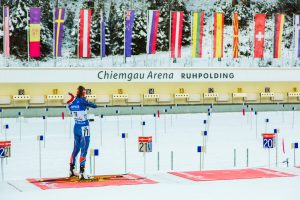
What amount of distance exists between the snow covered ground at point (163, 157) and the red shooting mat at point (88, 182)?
285 millimetres

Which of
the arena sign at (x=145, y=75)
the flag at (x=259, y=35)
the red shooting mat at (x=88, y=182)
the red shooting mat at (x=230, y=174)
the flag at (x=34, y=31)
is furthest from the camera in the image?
the flag at (x=259, y=35)

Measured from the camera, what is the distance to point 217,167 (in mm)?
16047

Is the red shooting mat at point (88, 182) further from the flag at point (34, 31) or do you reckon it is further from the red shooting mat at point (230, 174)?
the flag at point (34, 31)

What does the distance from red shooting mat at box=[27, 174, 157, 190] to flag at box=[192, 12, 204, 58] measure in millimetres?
25544

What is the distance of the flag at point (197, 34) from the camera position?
128 feet

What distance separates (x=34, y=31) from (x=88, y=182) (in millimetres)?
25085

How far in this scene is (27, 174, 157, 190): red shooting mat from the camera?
1284 cm

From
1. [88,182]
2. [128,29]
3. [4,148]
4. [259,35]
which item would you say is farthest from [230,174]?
[259,35]

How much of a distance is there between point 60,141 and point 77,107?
32.3ft

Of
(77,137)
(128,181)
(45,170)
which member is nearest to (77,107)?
(77,137)

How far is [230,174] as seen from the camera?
1443cm

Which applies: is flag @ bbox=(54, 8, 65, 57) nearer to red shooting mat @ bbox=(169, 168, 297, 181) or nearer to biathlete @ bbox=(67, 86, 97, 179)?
red shooting mat @ bbox=(169, 168, 297, 181)

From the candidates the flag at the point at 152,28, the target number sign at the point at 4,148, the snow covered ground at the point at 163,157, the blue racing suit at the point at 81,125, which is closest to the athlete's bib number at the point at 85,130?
the blue racing suit at the point at 81,125

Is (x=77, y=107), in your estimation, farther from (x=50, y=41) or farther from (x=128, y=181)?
(x=50, y=41)
